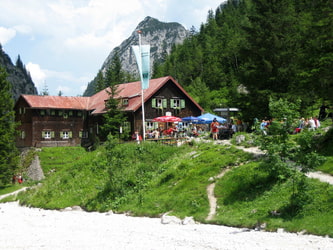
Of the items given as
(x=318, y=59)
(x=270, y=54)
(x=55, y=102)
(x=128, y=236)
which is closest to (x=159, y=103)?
(x=55, y=102)

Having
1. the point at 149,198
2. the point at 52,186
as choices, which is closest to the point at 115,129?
the point at 52,186

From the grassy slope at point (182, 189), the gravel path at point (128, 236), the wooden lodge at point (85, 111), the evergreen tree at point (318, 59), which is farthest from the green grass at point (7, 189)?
the evergreen tree at point (318, 59)

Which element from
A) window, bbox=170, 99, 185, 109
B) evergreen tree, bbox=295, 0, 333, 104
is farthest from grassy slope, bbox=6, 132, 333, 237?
window, bbox=170, 99, 185, 109

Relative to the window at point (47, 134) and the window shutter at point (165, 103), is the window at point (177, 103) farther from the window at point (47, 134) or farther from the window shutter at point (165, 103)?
the window at point (47, 134)

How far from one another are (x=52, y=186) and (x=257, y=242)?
2062cm

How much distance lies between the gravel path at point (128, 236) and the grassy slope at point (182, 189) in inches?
38.0

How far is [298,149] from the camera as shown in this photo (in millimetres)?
15430

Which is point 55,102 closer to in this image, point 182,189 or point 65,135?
point 65,135

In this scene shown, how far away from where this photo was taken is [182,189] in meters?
20.0

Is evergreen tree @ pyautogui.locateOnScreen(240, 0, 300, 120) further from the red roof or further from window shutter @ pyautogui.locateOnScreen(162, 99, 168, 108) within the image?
window shutter @ pyautogui.locateOnScreen(162, 99, 168, 108)

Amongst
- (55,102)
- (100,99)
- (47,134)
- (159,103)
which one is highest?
(100,99)

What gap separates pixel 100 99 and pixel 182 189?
47679mm

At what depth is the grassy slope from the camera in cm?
1423

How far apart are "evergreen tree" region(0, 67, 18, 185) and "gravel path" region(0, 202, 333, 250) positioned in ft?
86.5
